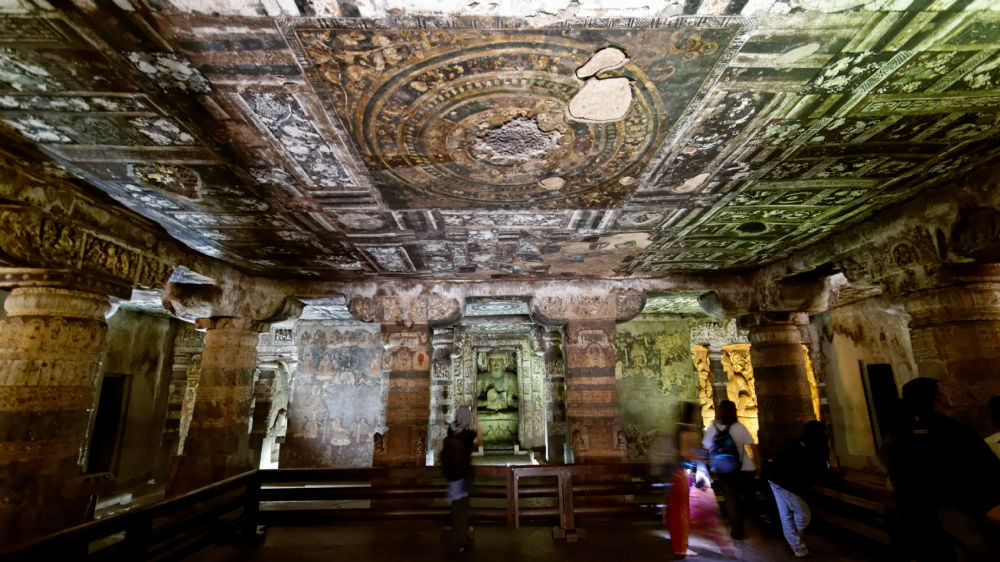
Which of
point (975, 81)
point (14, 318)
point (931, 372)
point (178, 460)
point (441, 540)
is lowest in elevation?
point (441, 540)

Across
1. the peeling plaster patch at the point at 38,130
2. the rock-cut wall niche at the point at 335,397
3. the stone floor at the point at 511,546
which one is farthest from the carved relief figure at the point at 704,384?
the peeling plaster patch at the point at 38,130

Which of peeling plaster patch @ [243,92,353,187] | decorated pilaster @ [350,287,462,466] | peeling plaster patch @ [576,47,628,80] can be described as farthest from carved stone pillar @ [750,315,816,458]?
peeling plaster patch @ [243,92,353,187]

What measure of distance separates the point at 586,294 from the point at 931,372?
14.2 ft

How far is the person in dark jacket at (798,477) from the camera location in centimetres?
424

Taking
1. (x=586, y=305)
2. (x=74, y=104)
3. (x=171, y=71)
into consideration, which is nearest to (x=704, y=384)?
(x=586, y=305)

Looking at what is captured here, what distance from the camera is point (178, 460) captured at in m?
6.45

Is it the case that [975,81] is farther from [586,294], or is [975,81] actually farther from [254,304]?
[254,304]

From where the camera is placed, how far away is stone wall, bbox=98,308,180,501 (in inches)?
350

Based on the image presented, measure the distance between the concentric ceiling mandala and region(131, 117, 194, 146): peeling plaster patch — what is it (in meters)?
1.18

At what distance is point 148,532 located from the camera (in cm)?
351

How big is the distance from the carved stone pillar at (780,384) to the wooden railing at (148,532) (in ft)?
23.9

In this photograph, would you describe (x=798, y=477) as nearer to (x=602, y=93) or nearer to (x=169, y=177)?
(x=602, y=93)

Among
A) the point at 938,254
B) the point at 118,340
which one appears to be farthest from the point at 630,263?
the point at 118,340

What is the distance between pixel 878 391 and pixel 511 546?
788 centimetres
